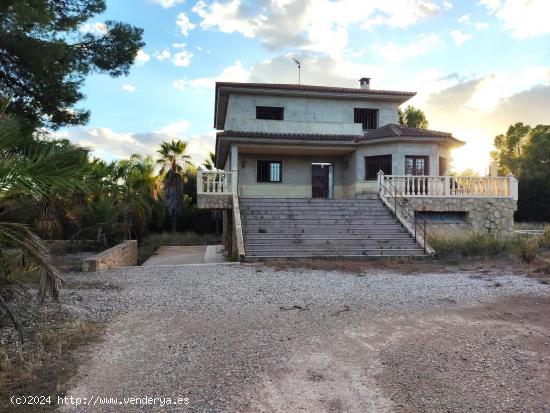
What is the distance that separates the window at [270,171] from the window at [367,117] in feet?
17.1

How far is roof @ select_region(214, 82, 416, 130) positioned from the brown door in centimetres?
398

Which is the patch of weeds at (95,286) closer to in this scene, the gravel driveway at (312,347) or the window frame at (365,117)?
the gravel driveway at (312,347)

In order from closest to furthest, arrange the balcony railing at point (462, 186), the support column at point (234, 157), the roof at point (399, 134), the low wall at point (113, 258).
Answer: the low wall at point (113, 258) → the balcony railing at point (462, 186) → the support column at point (234, 157) → the roof at point (399, 134)

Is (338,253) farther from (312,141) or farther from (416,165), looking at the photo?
(416,165)

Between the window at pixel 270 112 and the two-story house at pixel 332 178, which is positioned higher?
the window at pixel 270 112

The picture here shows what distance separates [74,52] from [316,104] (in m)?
12.9

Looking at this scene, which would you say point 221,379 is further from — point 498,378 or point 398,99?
point 398,99

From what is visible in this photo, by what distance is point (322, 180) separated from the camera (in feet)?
73.6

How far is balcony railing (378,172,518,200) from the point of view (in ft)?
57.7

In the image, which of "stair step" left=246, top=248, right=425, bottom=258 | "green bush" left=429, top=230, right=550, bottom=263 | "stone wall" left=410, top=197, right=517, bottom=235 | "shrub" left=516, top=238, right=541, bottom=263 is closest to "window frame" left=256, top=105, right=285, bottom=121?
"stone wall" left=410, top=197, right=517, bottom=235

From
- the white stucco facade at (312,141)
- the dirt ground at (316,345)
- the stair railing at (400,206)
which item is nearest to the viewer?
the dirt ground at (316,345)

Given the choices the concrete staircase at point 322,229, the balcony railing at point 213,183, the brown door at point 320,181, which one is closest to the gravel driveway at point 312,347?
the concrete staircase at point 322,229

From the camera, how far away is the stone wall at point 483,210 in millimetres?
17438

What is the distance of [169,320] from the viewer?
601 cm
